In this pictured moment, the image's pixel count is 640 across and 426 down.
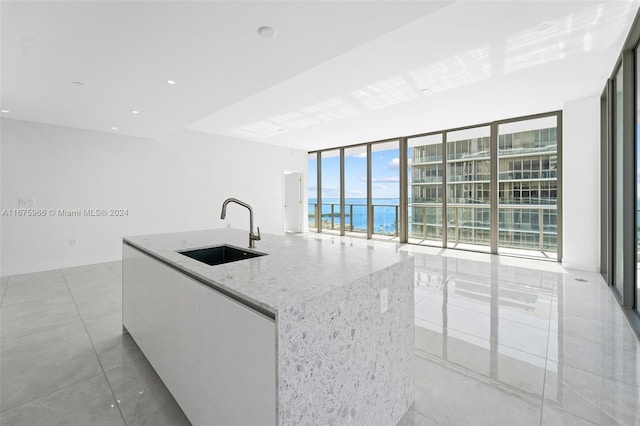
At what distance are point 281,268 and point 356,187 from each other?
709 centimetres

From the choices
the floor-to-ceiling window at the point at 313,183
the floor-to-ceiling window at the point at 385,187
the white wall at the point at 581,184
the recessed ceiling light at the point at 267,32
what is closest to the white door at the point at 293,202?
the floor-to-ceiling window at the point at 313,183

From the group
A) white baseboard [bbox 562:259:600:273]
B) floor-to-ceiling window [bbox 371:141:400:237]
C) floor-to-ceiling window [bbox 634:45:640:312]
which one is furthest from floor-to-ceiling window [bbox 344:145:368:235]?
floor-to-ceiling window [bbox 634:45:640:312]

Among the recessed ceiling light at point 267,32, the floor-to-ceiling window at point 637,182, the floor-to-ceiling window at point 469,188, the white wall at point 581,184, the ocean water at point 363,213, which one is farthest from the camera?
the ocean water at point 363,213

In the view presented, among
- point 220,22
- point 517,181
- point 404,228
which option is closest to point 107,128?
point 220,22

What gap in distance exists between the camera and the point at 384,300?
53.2 inches

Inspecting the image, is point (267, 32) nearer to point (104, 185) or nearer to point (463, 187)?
point (104, 185)

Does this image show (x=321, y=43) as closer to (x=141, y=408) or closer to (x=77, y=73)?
(x=77, y=73)

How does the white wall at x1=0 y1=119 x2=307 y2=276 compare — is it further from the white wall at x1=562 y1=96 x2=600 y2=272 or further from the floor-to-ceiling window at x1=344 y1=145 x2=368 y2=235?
the white wall at x1=562 y1=96 x2=600 y2=272

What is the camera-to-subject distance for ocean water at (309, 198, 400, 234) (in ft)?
25.0

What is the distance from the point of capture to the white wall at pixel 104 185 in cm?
453

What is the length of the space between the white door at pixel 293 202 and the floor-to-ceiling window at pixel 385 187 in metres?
2.65

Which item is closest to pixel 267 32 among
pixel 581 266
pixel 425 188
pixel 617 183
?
pixel 617 183

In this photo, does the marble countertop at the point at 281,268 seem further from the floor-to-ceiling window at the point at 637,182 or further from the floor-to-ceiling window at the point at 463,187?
the floor-to-ceiling window at the point at 463,187

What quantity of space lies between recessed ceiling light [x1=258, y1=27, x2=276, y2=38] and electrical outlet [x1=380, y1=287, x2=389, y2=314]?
85.4 inches
